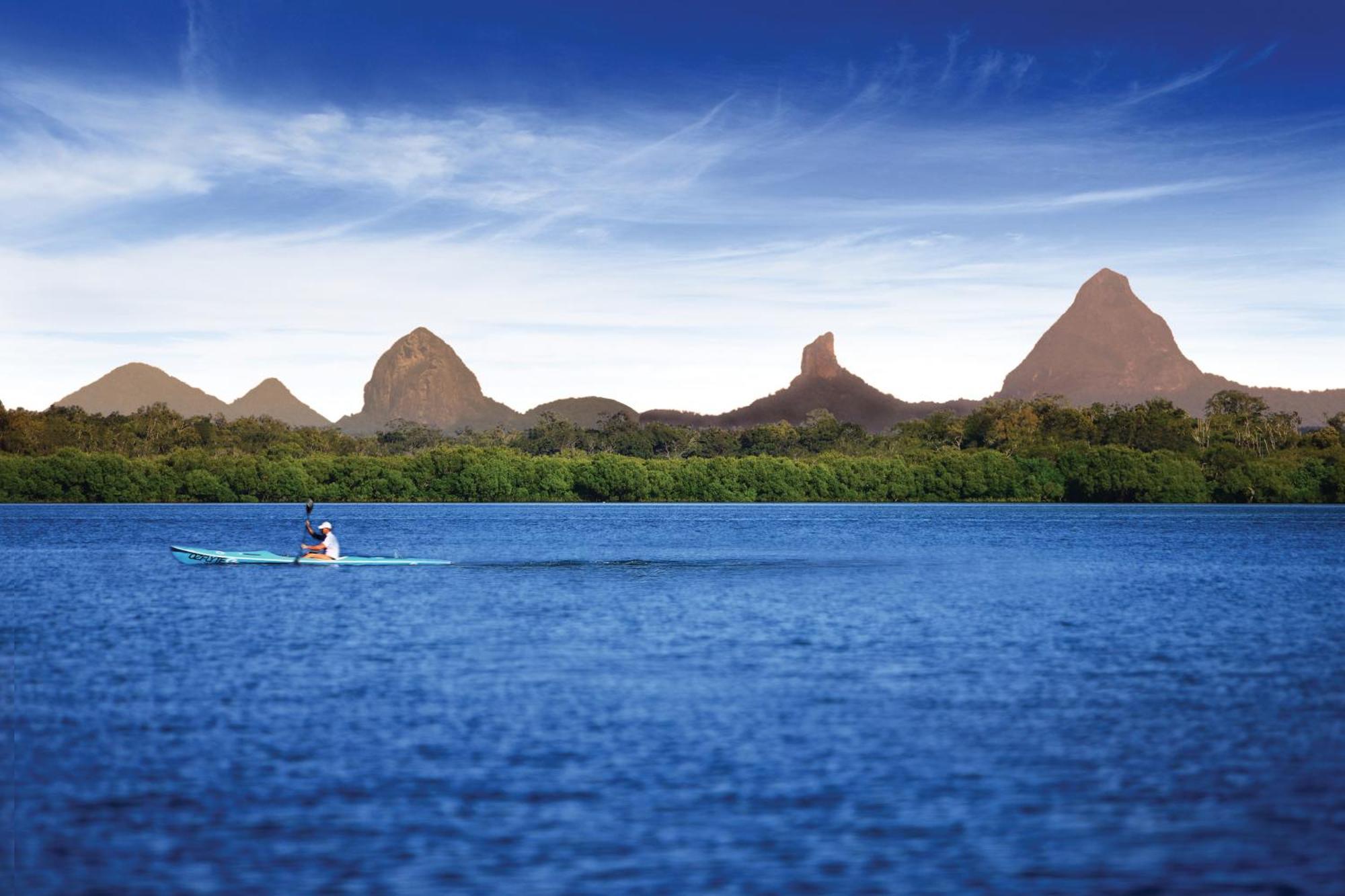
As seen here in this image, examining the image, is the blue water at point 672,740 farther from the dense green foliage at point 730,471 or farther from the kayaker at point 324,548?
the dense green foliage at point 730,471

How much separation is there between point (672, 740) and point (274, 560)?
4007 centimetres

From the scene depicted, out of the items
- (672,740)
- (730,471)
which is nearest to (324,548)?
(672,740)

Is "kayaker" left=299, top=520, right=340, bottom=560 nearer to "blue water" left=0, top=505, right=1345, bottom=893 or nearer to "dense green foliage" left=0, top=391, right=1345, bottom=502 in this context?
"blue water" left=0, top=505, right=1345, bottom=893

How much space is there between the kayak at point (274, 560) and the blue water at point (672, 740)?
22.0ft

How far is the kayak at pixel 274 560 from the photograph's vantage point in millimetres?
58125

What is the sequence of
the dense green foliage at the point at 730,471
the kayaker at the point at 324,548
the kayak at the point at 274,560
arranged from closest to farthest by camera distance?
the kayaker at the point at 324,548
the kayak at the point at 274,560
the dense green foliage at the point at 730,471

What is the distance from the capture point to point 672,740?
2184 cm

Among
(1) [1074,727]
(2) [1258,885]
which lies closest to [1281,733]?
(1) [1074,727]

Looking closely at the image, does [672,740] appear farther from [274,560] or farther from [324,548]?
[274,560]

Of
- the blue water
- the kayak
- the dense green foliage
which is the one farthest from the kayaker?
the dense green foliage

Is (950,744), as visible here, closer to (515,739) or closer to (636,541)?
(515,739)

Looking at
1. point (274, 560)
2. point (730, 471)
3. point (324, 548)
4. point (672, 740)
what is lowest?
point (672, 740)

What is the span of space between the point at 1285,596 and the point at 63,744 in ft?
141

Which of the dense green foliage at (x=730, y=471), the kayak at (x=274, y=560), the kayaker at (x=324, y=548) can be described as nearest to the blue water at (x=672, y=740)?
the kayak at (x=274, y=560)
